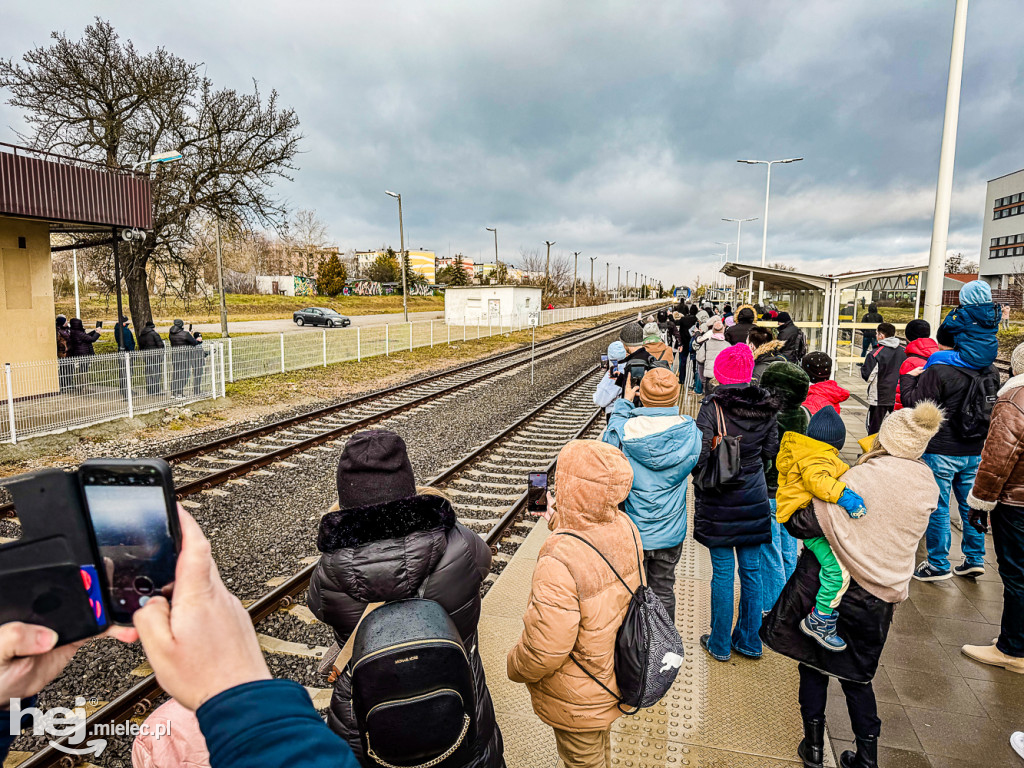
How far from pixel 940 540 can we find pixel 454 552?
16.1 feet

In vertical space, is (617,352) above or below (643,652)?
above

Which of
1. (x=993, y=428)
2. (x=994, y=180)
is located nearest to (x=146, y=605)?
(x=993, y=428)

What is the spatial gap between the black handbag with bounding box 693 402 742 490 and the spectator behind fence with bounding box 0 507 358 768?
3203 mm

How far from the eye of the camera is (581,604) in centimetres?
240

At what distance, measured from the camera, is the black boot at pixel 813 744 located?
299 cm

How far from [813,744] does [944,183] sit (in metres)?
7.20

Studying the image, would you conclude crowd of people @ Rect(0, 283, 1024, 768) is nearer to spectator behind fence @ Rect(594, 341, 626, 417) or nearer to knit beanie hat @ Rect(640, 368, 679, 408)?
knit beanie hat @ Rect(640, 368, 679, 408)

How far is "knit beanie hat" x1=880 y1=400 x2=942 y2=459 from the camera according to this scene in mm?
2648

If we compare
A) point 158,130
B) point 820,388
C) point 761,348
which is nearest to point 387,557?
point 820,388

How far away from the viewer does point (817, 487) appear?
112 inches

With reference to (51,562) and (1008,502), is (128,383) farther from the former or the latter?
(1008,502)

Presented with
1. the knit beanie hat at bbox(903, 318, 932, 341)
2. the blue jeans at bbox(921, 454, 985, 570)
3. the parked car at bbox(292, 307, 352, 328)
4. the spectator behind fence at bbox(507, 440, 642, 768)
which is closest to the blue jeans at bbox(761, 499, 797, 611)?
the blue jeans at bbox(921, 454, 985, 570)

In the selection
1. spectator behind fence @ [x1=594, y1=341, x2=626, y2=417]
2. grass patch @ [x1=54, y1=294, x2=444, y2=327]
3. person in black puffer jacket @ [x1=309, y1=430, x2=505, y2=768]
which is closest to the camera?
person in black puffer jacket @ [x1=309, y1=430, x2=505, y2=768]

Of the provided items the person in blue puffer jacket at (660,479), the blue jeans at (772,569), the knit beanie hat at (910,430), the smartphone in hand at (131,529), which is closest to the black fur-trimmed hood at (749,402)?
the person in blue puffer jacket at (660,479)
